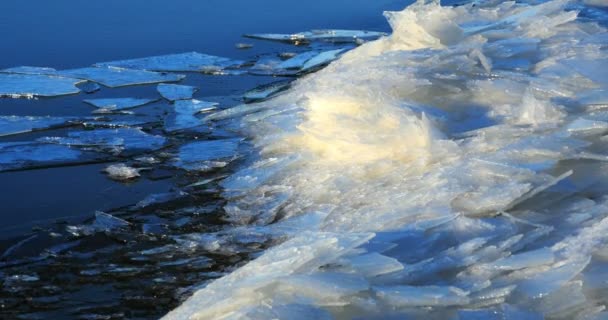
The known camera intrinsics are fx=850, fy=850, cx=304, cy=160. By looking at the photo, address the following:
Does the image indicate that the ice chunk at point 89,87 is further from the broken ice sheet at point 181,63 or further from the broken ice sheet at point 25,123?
the broken ice sheet at point 25,123

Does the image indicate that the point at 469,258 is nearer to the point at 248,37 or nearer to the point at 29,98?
the point at 29,98

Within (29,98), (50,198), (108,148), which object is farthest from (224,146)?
(29,98)

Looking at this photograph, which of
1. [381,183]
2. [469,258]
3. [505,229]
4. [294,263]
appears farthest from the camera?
[381,183]

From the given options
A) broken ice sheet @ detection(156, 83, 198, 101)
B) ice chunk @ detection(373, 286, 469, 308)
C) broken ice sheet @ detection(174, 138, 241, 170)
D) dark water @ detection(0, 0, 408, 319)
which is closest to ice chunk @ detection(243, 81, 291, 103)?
dark water @ detection(0, 0, 408, 319)

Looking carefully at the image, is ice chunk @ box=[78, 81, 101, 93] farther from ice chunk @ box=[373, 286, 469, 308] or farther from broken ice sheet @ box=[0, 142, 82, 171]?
ice chunk @ box=[373, 286, 469, 308]

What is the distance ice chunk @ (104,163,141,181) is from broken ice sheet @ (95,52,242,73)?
192 cm

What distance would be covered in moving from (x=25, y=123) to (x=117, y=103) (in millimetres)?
603

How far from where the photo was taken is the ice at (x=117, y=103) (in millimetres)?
4805

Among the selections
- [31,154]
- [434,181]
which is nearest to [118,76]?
[31,154]

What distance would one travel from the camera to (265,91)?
16.9ft

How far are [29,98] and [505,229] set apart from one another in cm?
331

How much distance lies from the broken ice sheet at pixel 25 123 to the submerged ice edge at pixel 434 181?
2.70 feet

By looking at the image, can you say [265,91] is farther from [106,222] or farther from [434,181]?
[434,181]

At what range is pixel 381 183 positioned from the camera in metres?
3.20
